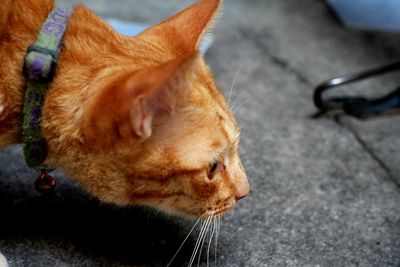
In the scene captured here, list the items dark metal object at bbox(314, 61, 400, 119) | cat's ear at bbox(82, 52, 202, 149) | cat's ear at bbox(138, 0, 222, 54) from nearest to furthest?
cat's ear at bbox(82, 52, 202, 149), cat's ear at bbox(138, 0, 222, 54), dark metal object at bbox(314, 61, 400, 119)

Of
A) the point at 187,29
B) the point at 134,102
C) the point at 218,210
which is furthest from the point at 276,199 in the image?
the point at 134,102

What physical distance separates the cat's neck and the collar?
12mm

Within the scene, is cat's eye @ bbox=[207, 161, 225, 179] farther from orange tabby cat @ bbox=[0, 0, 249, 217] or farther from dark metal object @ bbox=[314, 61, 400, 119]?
dark metal object @ bbox=[314, 61, 400, 119]

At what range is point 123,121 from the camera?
28.4 inches

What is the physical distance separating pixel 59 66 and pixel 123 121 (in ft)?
0.59

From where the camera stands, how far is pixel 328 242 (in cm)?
103

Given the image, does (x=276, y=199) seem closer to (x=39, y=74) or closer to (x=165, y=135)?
(x=165, y=135)

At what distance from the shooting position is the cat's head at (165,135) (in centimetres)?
71

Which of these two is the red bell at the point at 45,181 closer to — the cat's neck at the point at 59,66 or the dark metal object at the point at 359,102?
the cat's neck at the point at 59,66

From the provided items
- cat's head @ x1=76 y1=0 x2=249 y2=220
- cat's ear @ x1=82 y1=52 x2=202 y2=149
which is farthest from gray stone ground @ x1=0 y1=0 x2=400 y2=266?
cat's ear @ x1=82 y1=52 x2=202 y2=149

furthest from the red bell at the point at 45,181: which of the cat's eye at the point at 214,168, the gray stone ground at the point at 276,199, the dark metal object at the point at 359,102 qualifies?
the dark metal object at the point at 359,102

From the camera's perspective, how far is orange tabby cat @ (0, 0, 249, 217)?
2.44ft

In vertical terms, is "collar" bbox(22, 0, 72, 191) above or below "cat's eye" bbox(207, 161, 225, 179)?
above

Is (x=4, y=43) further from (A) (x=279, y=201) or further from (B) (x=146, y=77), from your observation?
(A) (x=279, y=201)
